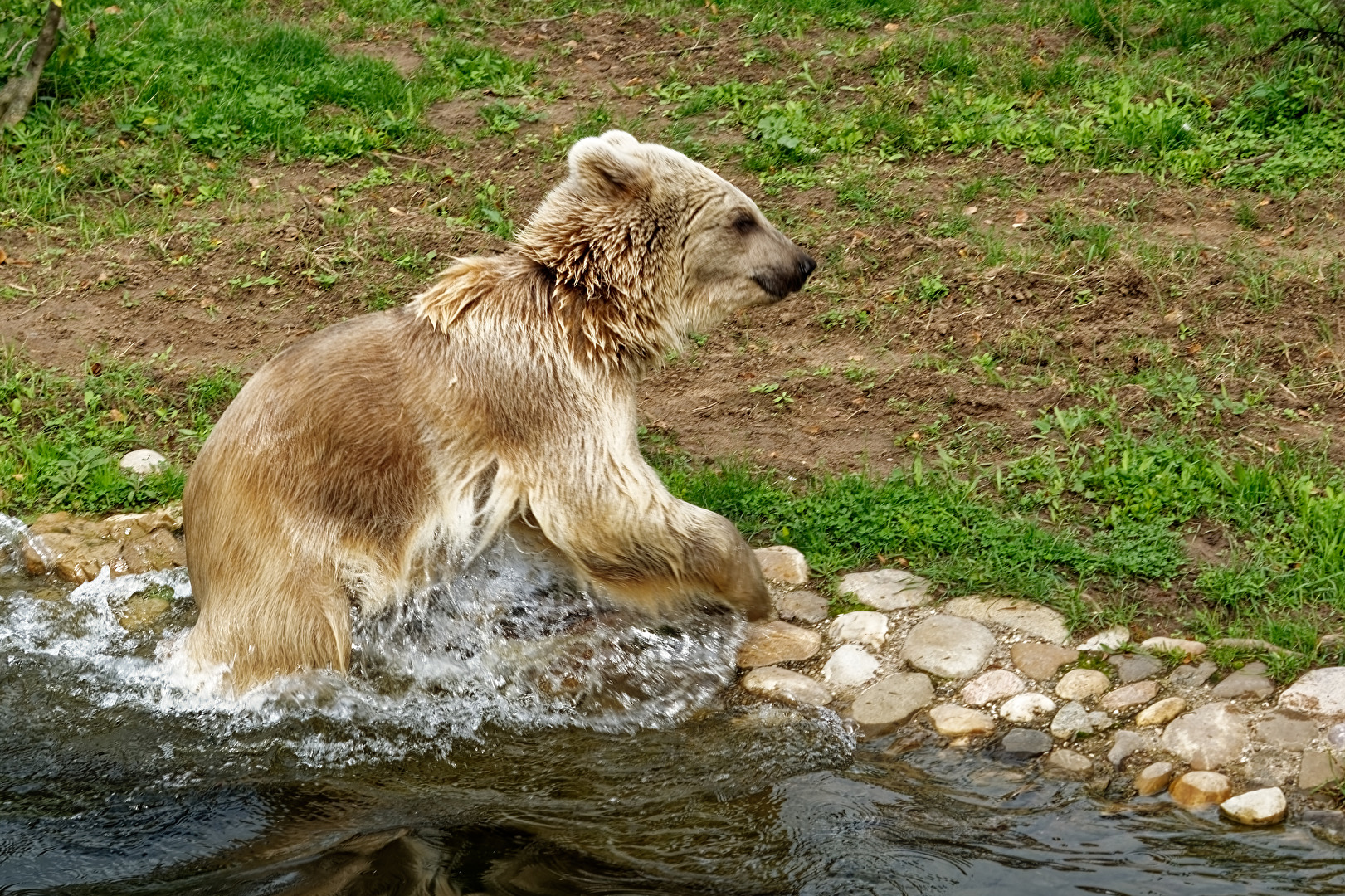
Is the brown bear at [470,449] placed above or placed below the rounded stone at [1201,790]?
above

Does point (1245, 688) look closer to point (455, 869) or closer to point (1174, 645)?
point (1174, 645)

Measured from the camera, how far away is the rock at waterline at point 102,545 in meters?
6.14

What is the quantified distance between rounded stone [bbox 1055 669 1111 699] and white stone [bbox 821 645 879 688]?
2.17 ft

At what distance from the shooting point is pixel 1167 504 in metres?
5.53

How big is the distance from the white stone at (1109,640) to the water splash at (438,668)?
1.29 meters

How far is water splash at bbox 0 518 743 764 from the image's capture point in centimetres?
498

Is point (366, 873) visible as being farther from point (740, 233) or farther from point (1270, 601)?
point (1270, 601)

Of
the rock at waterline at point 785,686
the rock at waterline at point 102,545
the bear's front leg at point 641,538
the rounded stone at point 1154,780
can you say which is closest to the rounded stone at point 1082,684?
the rounded stone at point 1154,780

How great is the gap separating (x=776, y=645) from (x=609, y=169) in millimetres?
1869

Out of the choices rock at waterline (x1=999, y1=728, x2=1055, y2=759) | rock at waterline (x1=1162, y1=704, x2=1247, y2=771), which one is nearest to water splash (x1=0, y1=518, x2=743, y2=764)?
rock at waterline (x1=999, y1=728, x2=1055, y2=759)

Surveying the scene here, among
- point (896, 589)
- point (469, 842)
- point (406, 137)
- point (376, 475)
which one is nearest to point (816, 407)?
point (896, 589)

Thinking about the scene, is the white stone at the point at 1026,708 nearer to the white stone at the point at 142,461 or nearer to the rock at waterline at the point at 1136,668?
the rock at waterline at the point at 1136,668

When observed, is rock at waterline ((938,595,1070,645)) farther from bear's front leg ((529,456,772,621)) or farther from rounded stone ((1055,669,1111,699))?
bear's front leg ((529,456,772,621))

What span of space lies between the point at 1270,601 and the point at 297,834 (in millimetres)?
3397
